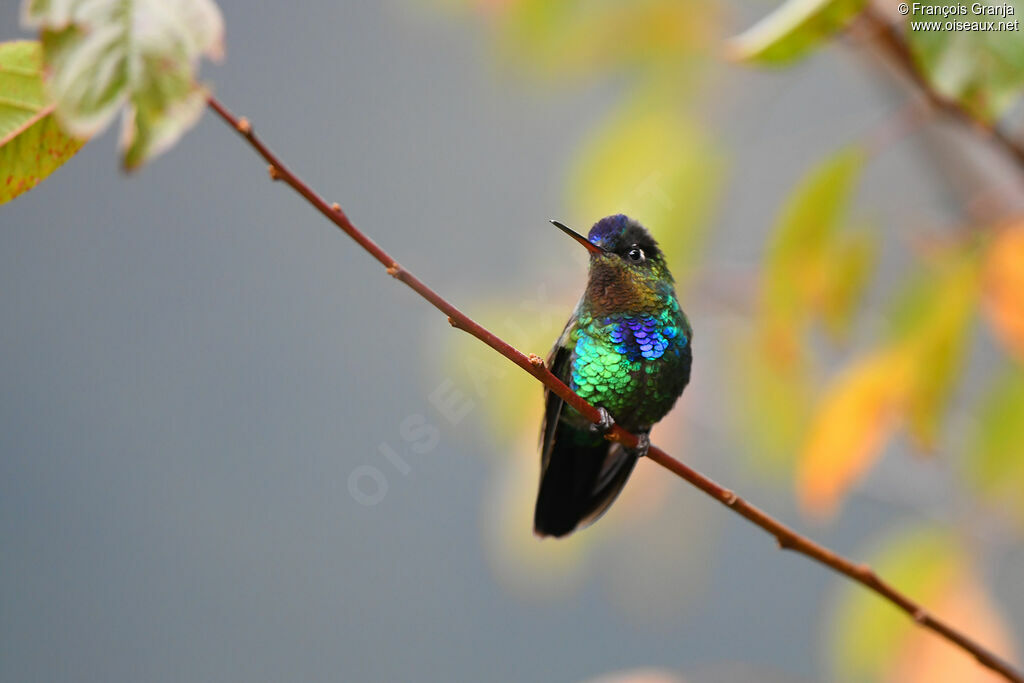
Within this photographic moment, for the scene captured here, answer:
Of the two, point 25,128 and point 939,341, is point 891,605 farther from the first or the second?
point 25,128

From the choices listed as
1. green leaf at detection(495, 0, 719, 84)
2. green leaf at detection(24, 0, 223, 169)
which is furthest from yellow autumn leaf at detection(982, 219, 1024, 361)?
green leaf at detection(24, 0, 223, 169)

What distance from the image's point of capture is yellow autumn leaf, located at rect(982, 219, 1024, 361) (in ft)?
3.59

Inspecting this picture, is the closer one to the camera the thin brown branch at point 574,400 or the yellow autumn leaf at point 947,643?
the thin brown branch at point 574,400

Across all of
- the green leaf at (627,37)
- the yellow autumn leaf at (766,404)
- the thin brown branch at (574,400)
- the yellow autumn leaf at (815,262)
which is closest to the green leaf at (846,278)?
the yellow autumn leaf at (815,262)

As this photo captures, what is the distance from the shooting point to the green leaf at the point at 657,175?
3.83 feet

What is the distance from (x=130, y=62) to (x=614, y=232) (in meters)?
0.30

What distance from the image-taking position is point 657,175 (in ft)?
3.94

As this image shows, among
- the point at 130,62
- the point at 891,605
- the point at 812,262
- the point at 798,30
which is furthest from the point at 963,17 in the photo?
the point at 891,605

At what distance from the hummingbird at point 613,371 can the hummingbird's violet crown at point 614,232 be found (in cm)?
1

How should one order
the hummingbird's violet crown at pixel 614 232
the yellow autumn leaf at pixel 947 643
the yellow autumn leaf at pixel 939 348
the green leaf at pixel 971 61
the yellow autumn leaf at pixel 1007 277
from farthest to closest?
the yellow autumn leaf at pixel 947 643 < the yellow autumn leaf at pixel 1007 277 < the yellow autumn leaf at pixel 939 348 < the green leaf at pixel 971 61 < the hummingbird's violet crown at pixel 614 232

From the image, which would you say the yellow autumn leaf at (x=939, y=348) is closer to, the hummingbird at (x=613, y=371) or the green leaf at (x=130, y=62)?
the hummingbird at (x=613, y=371)

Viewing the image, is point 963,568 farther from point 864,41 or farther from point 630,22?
point 630,22

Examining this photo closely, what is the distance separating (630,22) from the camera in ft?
4.52

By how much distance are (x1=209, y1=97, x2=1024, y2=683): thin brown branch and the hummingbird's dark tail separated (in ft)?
0.40
